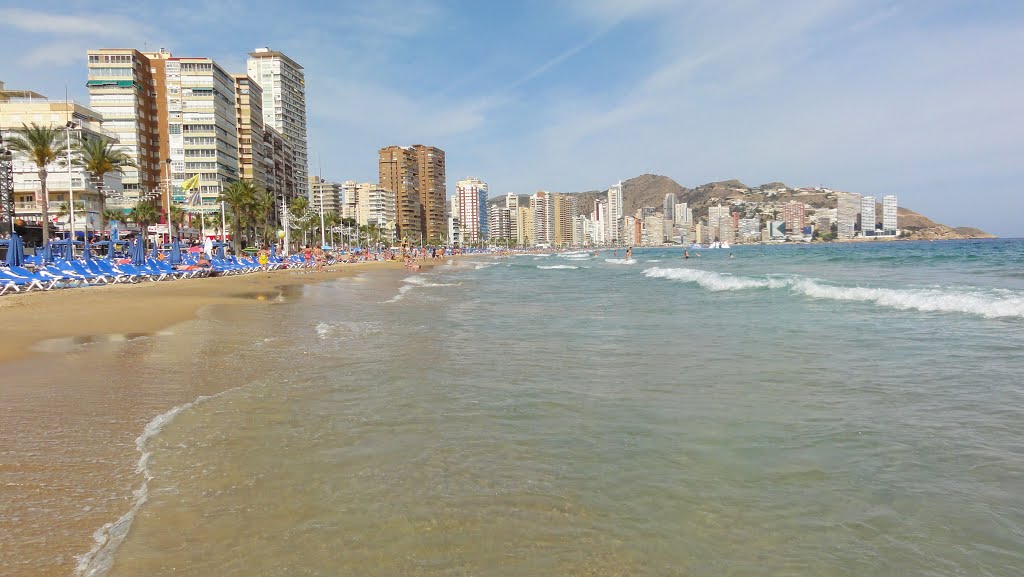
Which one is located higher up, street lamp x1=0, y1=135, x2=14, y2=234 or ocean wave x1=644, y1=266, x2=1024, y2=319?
street lamp x1=0, y1=135, x2=14, y2=234

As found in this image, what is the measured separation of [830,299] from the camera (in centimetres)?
1991

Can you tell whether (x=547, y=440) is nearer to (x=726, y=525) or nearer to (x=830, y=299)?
(x=726, y=525)

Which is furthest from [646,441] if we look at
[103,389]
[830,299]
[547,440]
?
[830,299]

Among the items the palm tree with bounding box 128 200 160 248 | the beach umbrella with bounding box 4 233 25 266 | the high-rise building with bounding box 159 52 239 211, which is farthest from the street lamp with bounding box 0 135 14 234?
the high-rise building with bounding box 159 52 239 211

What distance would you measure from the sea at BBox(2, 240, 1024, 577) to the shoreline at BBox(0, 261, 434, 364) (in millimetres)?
1670

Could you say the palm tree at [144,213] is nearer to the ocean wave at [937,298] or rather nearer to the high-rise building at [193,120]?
the high-rise building at [193,120]

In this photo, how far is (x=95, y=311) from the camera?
54.5 ft

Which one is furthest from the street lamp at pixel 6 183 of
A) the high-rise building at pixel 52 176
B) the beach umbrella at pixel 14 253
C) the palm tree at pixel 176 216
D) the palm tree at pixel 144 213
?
the beach umbrella at pixel 14 253

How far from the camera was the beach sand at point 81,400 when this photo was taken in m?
3.71

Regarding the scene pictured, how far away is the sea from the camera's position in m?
3.44

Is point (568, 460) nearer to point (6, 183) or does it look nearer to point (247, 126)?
point (6, 183)

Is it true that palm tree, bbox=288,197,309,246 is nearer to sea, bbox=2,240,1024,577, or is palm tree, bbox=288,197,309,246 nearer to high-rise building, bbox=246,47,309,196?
high-rise building, bbox=246,47,309,196

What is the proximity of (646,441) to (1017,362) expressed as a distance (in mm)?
7286

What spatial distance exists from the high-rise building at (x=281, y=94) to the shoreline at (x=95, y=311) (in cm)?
12570
